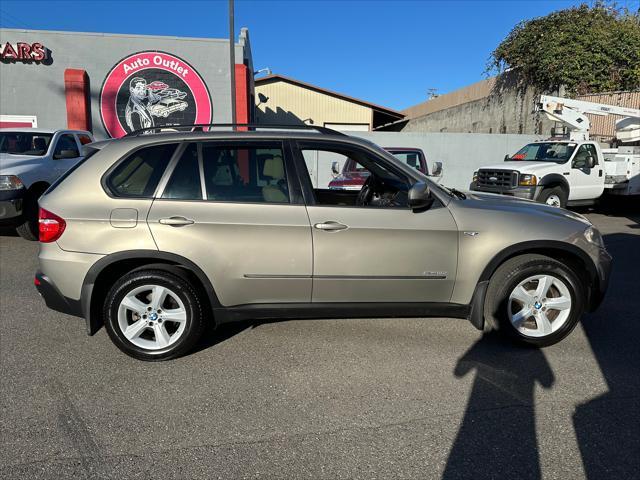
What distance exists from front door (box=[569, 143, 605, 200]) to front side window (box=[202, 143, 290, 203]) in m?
9.99

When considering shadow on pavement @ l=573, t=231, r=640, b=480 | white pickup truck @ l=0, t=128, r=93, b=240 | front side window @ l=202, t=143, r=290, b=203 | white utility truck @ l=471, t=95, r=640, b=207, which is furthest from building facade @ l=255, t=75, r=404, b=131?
front side window @ l=202, t=143, r=290, b=203

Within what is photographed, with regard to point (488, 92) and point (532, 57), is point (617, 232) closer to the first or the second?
point (532, 57)

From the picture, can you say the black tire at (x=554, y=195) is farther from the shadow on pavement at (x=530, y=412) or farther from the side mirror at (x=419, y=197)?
the side mirror at (x=419, y=197)

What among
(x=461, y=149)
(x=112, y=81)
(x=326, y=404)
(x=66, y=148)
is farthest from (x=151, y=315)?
(x=461, y=149)

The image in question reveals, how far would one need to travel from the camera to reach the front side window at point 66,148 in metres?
7.96

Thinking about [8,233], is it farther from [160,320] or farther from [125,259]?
[160,320]

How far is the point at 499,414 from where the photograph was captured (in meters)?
2.90

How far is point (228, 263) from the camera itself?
3.49 metres

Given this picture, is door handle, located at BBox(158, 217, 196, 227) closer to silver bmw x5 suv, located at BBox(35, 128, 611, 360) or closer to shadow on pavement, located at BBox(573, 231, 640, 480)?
silver bmw x5 suv, located at BBox(35, 128, 611, 360)

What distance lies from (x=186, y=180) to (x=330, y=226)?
1151mm

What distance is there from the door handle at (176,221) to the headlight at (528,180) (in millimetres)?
9350

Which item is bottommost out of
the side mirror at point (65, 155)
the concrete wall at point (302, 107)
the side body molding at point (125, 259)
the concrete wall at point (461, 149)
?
the side body molding at point (125, 259)

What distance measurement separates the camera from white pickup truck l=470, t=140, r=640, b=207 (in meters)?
10.8

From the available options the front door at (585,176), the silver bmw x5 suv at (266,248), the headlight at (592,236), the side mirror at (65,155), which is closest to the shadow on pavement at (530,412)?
the silver bmw x5 suv at (266,248)
